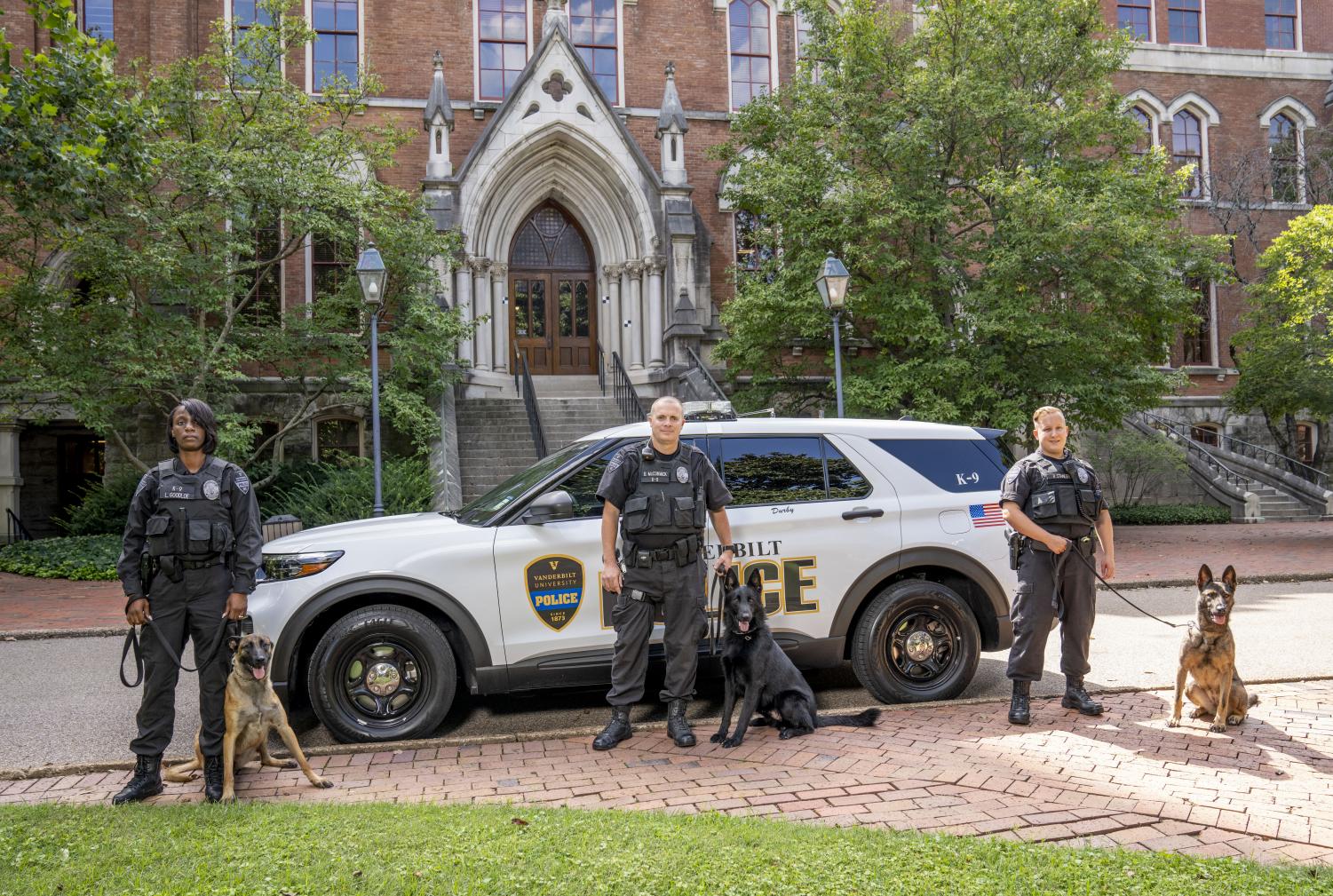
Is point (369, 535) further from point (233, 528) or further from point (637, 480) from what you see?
point (637, 480)

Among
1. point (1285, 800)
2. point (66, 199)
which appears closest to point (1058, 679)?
point (1285, 800)

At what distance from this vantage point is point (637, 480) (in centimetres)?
507

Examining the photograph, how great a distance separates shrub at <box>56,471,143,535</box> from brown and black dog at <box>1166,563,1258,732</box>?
1616cm

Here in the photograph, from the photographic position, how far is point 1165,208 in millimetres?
15555

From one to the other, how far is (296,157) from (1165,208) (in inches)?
559

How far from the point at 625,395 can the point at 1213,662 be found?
543 inches

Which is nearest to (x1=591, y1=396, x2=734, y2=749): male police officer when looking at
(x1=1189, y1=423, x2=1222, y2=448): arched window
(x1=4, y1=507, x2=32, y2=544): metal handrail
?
(x1=4, y1=507, x2=32, y2=544): metal handrail

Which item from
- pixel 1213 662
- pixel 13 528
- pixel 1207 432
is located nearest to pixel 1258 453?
pixel 1207 432

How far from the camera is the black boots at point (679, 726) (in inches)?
Result: 196

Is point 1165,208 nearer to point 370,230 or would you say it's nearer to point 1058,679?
point 1058,679

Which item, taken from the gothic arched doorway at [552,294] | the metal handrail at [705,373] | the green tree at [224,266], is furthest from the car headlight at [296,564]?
the gothic arched doorway at [552,294]

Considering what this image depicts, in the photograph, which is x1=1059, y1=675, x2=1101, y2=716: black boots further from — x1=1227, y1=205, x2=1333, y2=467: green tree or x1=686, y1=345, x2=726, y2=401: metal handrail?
x1=1227, y1=205, x2=1333, y2=467: green tree

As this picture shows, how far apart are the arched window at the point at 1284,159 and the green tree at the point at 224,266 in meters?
23.8

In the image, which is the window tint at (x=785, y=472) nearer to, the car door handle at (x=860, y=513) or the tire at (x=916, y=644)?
the car door handle at (x=860, y=513)
